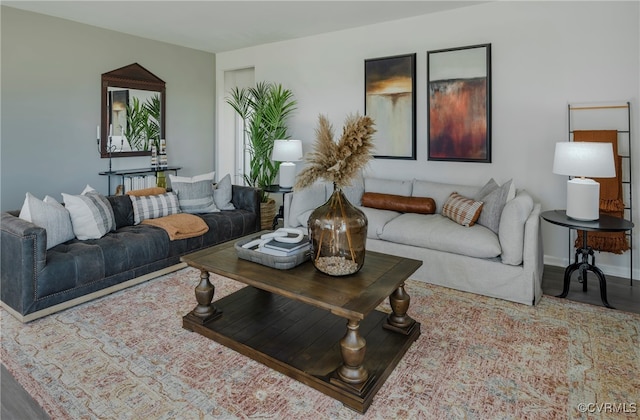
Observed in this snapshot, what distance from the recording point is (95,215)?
10.4 ft

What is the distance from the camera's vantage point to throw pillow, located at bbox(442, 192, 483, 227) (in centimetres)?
338

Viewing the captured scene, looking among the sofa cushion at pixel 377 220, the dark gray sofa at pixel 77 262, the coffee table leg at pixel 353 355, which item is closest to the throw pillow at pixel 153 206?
the dark gray sofa at pixel 77 262

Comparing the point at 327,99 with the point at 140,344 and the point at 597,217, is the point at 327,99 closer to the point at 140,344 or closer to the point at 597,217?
the point at 597,217

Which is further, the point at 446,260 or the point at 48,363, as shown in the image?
the point at 446,260

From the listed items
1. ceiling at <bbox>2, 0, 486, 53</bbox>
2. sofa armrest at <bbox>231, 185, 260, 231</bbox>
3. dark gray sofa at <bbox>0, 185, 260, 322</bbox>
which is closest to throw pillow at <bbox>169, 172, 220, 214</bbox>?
sofa armrest at <bbox>231, 185, 260, 231</bbox>

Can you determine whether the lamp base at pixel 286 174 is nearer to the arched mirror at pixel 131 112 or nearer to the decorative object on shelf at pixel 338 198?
the arched mirror at pixel 131 112

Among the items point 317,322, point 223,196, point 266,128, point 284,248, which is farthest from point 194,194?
point 317,322

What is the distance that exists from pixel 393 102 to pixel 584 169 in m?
2.25

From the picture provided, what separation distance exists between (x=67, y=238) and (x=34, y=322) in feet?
2.22

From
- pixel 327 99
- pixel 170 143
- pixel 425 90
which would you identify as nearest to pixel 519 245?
pixel 425 90

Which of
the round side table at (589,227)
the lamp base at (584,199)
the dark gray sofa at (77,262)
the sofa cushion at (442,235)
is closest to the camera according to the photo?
the dark gray sofa at (77,262)

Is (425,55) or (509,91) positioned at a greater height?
(425,55)

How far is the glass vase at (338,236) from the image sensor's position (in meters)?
2.13

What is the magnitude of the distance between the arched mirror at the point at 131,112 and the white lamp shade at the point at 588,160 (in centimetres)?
496
